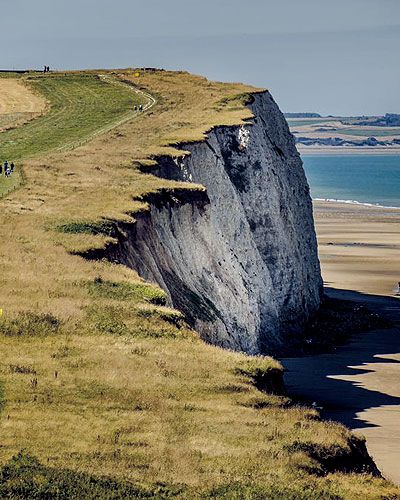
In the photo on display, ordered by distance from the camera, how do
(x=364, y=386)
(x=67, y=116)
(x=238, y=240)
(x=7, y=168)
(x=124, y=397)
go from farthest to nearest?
(x=67, y=116) → (x=238, y=240) → (x=7, y=168) → (x=364, y=386) → (x=124, y=397)

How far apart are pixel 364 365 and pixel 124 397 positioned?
34123 millimetres

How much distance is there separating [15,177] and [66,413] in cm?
2965

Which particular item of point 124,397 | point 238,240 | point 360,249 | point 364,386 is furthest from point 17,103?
point 124,397

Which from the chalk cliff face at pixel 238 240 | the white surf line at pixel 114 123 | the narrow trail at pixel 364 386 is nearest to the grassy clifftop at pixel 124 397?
the chalk cliff face at pixel 238 240

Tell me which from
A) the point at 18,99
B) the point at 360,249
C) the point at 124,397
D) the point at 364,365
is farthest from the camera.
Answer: the point at 360,249

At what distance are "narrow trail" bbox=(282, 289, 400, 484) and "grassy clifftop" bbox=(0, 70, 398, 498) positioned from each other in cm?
1040

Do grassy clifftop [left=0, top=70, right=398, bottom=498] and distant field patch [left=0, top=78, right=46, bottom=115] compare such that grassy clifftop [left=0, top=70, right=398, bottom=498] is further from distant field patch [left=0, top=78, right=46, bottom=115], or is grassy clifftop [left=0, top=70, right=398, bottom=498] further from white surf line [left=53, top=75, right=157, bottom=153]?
distant field patch [left=0, top=78, right=46, bottom=115]

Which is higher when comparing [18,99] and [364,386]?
[18,99]

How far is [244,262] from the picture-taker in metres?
57.9

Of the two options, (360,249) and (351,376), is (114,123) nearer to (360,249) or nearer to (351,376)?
(351,376)

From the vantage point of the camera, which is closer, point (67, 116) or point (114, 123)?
point (114, 123)

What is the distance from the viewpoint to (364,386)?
165 ft

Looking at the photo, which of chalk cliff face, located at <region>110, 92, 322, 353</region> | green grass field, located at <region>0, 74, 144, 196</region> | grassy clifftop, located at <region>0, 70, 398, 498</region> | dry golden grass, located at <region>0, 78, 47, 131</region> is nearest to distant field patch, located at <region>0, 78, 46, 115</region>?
dry golden grass, located at <region>0, 78, 47, 131</region>

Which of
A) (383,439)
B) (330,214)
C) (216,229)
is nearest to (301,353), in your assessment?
(216,229)
